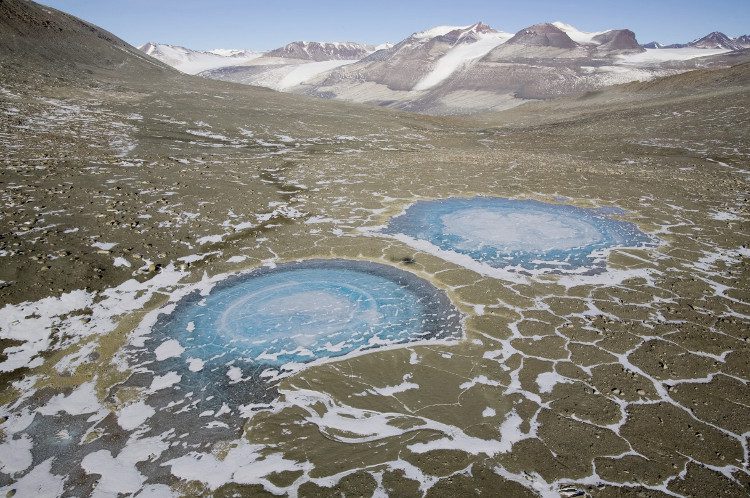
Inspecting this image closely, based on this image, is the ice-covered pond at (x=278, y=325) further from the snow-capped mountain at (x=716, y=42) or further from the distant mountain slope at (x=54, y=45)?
the snow-capped mountain at (x=716, y=42)

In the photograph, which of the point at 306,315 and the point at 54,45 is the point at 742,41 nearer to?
the point at 54,45

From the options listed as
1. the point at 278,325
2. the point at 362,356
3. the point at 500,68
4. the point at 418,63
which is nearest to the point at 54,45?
the point at 278,325

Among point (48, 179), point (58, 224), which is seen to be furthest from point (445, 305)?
point (48, 179)

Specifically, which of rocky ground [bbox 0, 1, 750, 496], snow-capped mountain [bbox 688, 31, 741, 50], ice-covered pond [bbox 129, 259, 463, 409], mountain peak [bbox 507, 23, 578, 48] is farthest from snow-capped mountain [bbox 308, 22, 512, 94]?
ice-covered pond [bbox 129, 259, 463, 409]

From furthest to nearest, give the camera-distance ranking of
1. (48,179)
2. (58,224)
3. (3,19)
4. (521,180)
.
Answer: (3,19) < (521,180) < (48,179) < (58,224)

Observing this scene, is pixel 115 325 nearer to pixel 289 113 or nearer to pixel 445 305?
pixel 445 305

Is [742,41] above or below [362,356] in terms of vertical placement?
above
